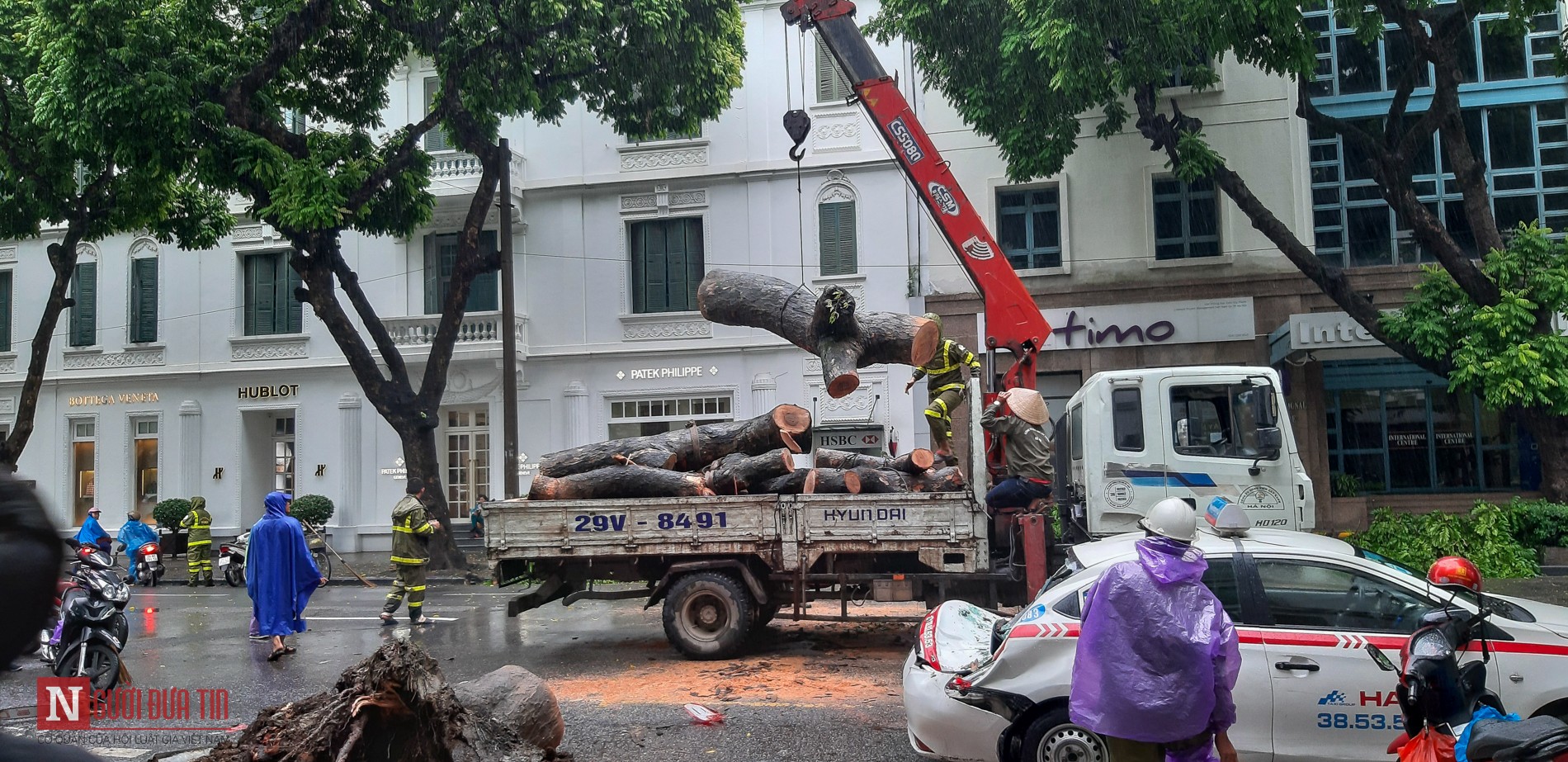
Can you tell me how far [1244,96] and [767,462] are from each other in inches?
530

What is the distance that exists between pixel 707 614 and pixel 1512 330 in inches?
460

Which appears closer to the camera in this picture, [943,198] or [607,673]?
[607,673]

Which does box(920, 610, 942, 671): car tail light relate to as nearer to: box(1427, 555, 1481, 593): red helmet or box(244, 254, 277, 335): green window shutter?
box(1427, 555, 1481, 593): red helmet

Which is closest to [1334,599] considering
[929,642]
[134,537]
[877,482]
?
[929,642]

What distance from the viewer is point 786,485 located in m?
9.12

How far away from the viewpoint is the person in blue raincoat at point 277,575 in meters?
9.87

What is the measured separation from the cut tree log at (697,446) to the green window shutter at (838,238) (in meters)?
9.83

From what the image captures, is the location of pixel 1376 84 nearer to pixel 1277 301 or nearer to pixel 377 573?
pixel 1277 301

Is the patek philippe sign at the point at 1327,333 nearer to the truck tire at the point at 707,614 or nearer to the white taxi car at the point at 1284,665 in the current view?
the truck tire at the point at 707,614

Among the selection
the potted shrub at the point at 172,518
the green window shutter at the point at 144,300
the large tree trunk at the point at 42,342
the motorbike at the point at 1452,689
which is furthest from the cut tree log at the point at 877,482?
the green window shutter at the point at 144,300

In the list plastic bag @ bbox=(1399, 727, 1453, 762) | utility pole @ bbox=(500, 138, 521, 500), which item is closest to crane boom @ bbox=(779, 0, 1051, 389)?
plastic bag @ bbox=(1399, 727, 1453, 762)

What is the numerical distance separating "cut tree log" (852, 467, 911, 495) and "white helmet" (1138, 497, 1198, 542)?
4994mm

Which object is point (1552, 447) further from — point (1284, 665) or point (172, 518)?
point (172, 518)

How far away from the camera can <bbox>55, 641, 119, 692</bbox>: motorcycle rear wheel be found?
7.96m
